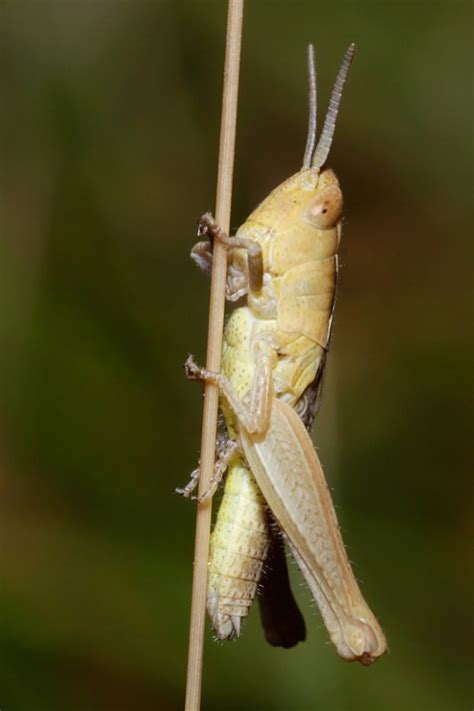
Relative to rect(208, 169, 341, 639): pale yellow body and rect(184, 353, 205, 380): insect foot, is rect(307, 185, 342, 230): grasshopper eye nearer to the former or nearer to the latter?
rect(208, 169, 341, 639): pale yellow body

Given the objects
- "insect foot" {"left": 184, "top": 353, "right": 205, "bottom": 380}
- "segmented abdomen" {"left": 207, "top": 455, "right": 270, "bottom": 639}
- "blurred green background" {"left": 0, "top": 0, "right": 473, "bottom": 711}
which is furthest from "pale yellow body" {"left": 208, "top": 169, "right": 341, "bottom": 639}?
"blurred green background" {"left": 0, "top": 0, "right": 473, "bottom": 711}

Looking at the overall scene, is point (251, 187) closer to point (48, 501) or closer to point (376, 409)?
point (376, 409)

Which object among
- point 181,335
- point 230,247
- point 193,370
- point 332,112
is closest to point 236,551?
point 193,370

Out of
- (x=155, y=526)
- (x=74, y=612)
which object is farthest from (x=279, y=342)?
(x=74, y=612)

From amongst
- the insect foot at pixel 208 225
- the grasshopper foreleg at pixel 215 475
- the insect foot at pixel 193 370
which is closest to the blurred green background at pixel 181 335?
the grasshopper foreleg at pixel 215 475

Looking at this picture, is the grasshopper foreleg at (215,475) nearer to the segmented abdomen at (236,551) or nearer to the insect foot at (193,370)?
the segmented abdomen at (236,551)

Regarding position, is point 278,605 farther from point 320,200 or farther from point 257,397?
point 320,200
